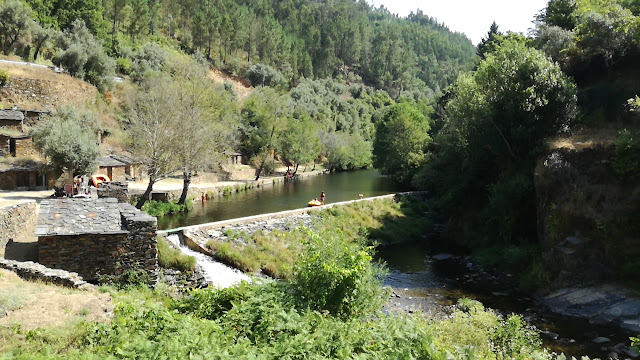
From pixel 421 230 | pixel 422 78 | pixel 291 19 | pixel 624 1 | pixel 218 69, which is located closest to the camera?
pixel 624 1

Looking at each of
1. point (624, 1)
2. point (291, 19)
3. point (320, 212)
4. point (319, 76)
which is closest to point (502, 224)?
point (320, 212)

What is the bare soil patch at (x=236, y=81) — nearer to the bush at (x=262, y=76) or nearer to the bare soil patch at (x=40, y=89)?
the bush at (x=262, y=76)

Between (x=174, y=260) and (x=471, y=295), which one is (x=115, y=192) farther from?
(x=471, y=295)

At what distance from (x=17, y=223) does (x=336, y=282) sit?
15.4m

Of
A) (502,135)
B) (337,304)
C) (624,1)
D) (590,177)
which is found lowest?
(337,304)

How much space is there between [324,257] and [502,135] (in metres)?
19.3

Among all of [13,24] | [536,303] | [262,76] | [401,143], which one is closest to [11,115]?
[13,24]

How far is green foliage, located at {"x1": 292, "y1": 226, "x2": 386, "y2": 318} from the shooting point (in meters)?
8.84

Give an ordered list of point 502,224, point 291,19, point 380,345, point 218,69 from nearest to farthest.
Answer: point 380,345
point 502,224
point 218,69
point 291,19

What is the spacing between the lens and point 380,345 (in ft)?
22.0

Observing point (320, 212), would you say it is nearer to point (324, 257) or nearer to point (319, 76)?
point (324, 257)

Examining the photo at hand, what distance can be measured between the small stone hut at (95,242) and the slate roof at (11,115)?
93.0 feet

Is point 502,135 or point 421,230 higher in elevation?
point 502,135

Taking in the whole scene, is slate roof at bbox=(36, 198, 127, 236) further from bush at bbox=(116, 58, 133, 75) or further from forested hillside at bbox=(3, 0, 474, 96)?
bush at bbox=(116, 58, 133, 75)
